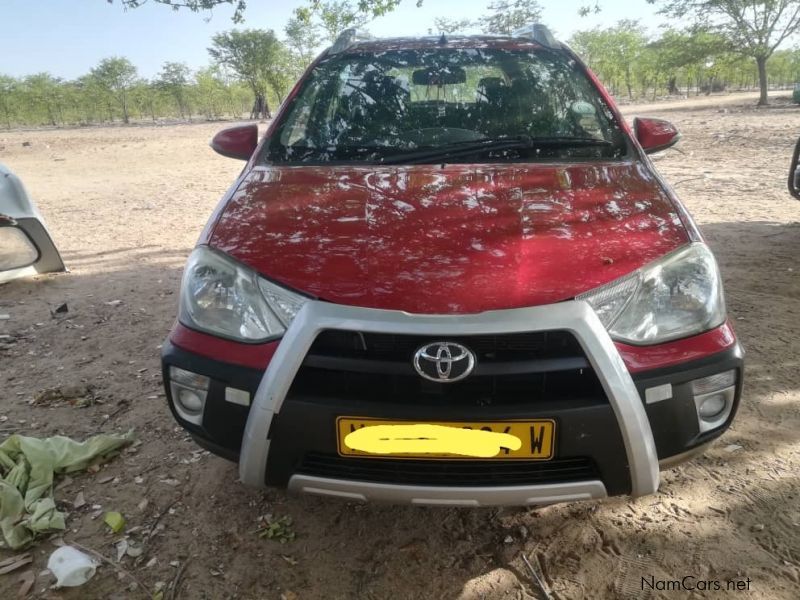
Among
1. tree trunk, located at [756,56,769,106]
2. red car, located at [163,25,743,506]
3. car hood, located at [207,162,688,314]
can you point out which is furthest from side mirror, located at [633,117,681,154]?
tree trunk, located at [756,56,769,106]

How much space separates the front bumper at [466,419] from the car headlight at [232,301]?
0.09 m

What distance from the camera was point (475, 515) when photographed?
1872 millimetres

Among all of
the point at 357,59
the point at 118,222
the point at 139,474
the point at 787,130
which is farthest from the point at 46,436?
the point at 787,130

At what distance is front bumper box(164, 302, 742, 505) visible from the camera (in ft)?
4.30

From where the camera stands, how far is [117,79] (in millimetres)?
37312

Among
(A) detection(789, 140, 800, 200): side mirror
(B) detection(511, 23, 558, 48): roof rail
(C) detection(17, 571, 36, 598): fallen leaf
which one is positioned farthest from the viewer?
(A) detection(789, 140, 800, 200): side mirror

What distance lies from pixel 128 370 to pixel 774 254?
15.2 feet

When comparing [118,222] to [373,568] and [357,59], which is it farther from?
[373,568]

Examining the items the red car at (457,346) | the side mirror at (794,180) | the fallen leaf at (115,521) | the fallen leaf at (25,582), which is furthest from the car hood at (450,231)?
the side mirror at (794,180)

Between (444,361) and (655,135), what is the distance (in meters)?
1.85

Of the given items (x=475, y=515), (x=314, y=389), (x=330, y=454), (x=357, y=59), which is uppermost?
(x=357, y=59)

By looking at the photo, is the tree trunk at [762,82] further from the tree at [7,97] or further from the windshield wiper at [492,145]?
the tree at [7,97]

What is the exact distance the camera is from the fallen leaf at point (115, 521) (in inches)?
72.1

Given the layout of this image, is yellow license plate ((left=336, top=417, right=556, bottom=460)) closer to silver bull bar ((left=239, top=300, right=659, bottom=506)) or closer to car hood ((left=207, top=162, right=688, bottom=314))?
silver bull bar ((left=239, top=300, right=659, bottom=506))
